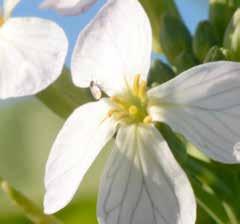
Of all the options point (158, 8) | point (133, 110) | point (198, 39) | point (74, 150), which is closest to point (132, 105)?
point (133, 110)

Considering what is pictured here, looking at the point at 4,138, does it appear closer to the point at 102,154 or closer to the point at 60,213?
the point at 102,154

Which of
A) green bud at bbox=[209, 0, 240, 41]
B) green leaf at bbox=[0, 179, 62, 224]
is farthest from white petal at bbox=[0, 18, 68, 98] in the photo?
green bud at bbox=[209, 0, 240, 41]

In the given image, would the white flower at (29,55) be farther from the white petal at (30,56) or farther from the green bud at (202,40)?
the green bud at (202,40)

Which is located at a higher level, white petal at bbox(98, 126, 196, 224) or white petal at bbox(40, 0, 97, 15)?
white petal at bbox(40, 0, 97, 15)

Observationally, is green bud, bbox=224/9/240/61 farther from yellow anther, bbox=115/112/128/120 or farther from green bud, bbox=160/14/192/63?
yellow anther, bbox=115/112/128/120

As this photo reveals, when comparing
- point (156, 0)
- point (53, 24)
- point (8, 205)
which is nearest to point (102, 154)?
point (8, 205)
